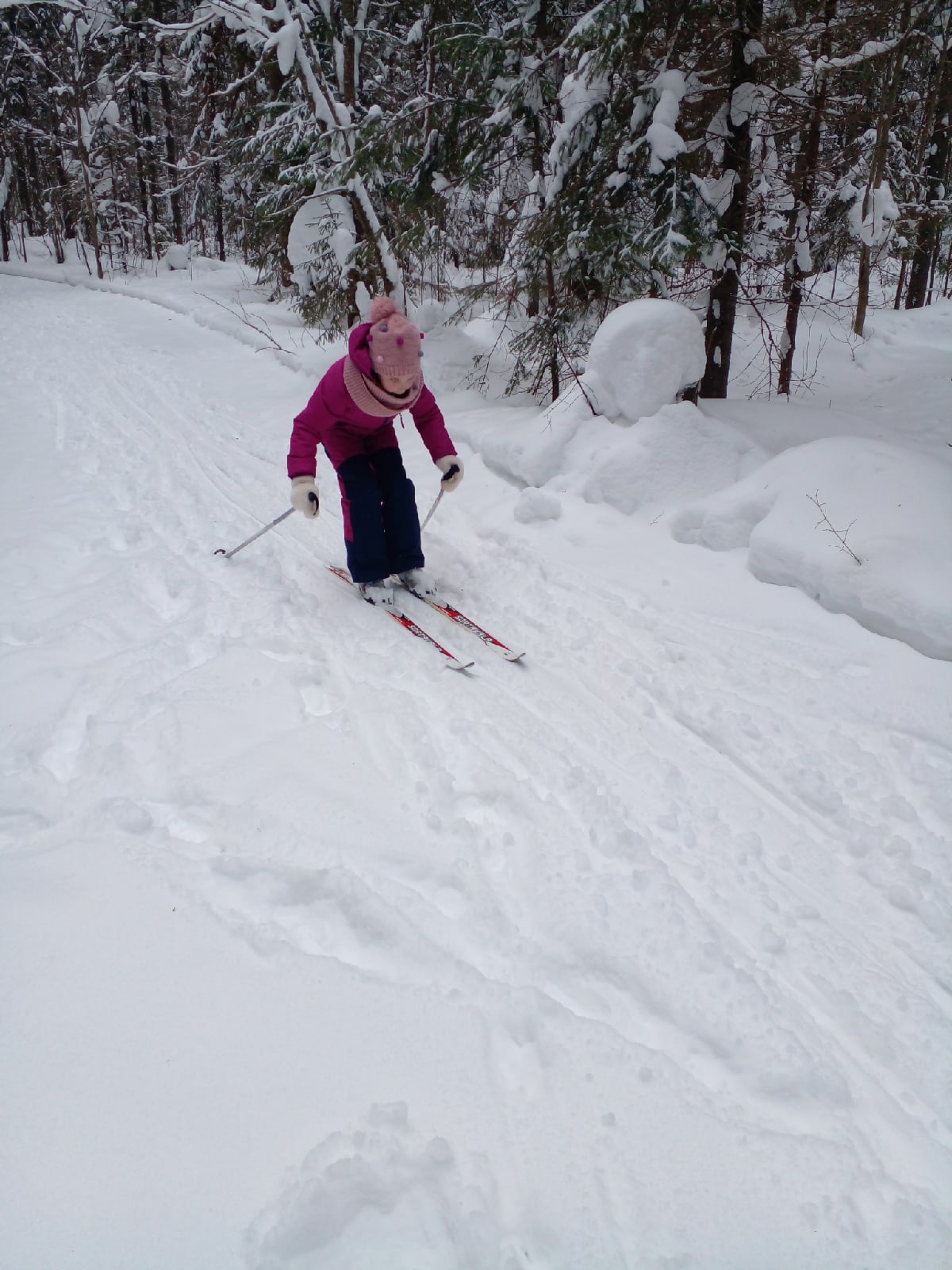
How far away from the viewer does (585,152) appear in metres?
6.58

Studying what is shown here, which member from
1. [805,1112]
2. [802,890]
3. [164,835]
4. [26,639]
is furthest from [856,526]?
[26,639]

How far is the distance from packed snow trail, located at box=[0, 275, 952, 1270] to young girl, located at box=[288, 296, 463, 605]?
0.33m

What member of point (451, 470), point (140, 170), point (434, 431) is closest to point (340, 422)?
point (434, 431)

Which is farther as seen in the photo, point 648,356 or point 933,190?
point 933,190

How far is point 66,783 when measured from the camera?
261cm

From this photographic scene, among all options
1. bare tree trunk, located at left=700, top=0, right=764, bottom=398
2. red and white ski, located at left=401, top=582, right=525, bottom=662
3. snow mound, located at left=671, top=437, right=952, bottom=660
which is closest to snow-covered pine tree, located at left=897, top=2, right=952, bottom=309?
bare tree trunk, located at left=700, top=0, right=764, bottom=398

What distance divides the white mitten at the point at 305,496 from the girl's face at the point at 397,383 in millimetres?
704

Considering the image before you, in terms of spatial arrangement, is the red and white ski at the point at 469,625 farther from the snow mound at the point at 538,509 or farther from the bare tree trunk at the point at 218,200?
the bare tree trunk at the point at 218,200

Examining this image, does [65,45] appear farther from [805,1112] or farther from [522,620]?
[805,1112]

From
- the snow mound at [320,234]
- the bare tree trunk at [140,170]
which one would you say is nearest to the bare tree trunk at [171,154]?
the bare tree trunk at [140,170]

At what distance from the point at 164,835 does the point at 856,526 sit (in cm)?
382

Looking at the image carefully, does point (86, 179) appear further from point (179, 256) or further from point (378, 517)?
point (378, 517)

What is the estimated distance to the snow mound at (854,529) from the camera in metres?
3.54

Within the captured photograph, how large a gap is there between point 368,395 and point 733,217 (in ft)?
15.0
